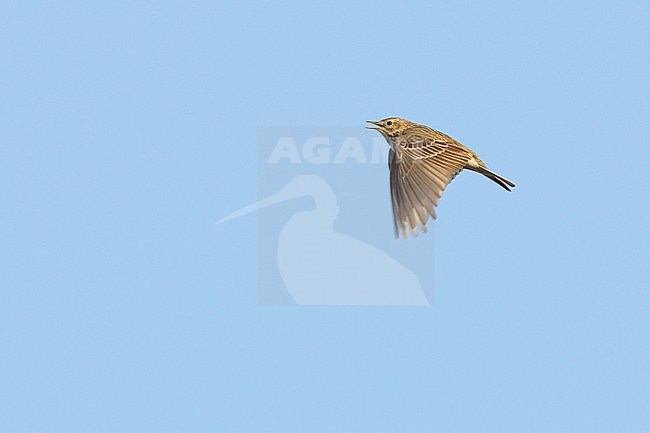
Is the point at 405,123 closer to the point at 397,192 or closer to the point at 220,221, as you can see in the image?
the point at 397,192

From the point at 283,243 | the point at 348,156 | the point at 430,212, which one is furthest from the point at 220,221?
the point at 430,212

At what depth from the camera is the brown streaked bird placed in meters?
7.60

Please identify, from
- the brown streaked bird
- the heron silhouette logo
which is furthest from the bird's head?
the heron silhouette logo

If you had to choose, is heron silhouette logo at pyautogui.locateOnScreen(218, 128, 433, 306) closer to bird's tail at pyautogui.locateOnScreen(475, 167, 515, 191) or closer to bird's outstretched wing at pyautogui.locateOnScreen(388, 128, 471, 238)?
bird's outstretched wing at pyautogui.locateOnScreen(388, 128, 471, 238)

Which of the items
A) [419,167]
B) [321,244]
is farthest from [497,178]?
[321,244]

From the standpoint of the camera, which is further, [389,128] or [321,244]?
[389,128]

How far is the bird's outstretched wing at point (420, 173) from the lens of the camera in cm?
759

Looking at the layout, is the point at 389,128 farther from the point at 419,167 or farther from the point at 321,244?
the point at 321,244

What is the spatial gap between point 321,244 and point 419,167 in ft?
3.46

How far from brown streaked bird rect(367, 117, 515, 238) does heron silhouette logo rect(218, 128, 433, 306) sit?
0.17m

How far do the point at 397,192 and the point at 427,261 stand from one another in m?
0.62

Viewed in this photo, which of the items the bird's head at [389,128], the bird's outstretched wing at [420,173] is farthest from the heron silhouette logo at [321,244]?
the bird's head at [389,128]

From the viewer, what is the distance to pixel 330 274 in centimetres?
765

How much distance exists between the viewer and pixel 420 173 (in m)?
7.86
